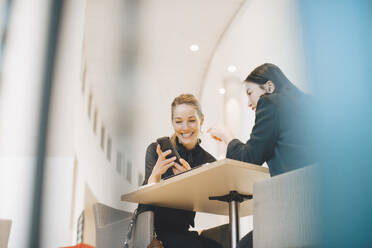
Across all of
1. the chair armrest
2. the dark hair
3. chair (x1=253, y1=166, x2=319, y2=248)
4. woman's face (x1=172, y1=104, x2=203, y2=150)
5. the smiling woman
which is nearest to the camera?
chair (x1=253, y1=166, x2=319, y2=248)

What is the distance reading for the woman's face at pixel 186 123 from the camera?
1.81 metres

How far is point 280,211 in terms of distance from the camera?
893 mm

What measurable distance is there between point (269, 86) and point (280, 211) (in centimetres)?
61

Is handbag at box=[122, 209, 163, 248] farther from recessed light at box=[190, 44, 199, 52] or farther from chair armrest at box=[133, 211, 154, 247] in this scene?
recessed light at box=[190, 44, 199, 52]

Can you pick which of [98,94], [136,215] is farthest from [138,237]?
[98,94]

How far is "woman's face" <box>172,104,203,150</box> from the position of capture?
5.92ft

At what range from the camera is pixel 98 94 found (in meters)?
0.32

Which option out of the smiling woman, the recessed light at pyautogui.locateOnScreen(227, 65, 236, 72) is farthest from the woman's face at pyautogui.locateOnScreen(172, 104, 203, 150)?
the recessed light at pyautogui.locateOnScreen(227, 65, 236, 72)

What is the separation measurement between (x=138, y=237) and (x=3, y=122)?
1344 millimetres

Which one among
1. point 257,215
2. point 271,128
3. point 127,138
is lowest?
point 257,215

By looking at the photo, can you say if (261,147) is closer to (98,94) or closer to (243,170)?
(243,170)

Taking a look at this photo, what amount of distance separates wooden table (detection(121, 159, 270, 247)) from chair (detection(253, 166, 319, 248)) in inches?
9.2

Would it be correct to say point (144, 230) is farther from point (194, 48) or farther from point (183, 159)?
point (194, 48)

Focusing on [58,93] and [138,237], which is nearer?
[58,93]
